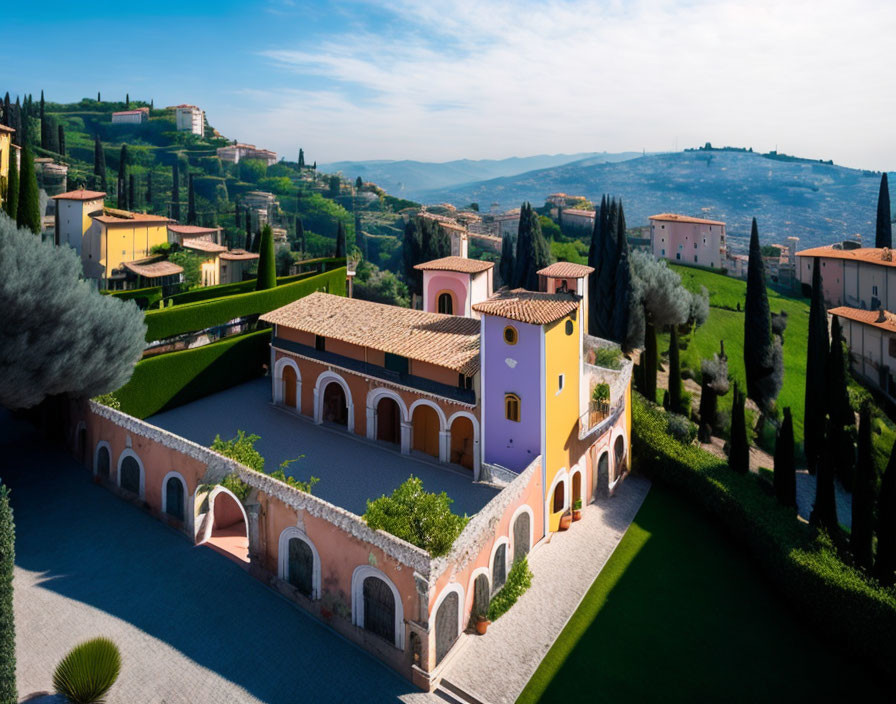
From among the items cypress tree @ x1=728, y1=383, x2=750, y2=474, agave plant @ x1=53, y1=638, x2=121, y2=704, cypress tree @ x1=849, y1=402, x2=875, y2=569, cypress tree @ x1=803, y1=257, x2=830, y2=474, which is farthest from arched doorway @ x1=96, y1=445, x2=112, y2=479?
cypress tree @ x1=803, y1=257, x2=830, y2=474

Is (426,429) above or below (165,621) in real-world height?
above

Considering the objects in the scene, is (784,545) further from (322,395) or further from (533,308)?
(322,395)

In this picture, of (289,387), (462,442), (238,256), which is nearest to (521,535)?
(462,442)

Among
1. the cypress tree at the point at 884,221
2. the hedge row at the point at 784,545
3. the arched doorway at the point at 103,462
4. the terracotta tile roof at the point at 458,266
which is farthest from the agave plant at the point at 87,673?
the cypress tree at the point at 884,221

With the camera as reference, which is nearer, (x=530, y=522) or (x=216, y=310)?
(x=530, y=522)

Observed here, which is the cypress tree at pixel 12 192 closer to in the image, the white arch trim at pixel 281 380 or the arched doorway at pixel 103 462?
the white arch trim at pixel 281 380
